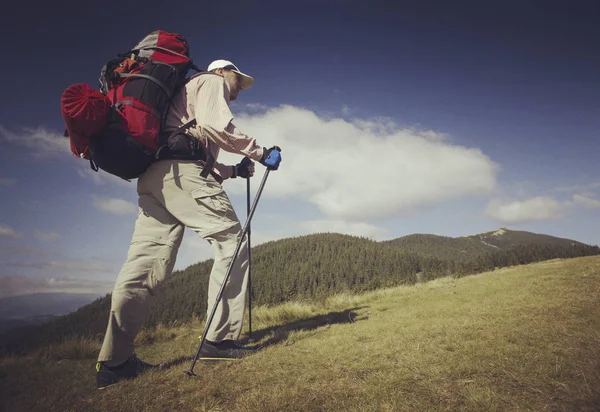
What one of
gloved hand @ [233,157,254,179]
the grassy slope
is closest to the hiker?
the grassy slope

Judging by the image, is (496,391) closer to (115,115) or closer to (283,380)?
(283,380)

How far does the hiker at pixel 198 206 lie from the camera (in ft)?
10.3

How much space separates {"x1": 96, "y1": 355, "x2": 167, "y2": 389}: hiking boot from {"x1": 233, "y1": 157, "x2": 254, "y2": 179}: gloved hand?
2486mm

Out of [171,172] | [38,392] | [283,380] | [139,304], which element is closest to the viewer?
[283,380]

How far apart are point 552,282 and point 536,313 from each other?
8.95 ft

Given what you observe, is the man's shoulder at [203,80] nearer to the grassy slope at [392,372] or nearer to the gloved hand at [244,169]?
the gloved hand at [244,169]

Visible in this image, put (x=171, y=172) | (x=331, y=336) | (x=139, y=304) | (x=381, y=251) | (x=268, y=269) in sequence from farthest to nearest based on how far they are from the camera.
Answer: (x=381, y=251) → (x=268, y=269) → (x=331, y=336) → (x=171, y=172) → (x=139, y=304)

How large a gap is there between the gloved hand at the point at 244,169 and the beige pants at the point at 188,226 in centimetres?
→ 88

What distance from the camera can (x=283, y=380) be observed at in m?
2.28

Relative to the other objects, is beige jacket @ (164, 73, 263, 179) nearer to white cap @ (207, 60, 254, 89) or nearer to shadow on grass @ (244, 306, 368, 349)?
white cap @ (207, 60, 254, 89)

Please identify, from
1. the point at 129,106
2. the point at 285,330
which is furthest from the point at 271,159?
the point at 285,330

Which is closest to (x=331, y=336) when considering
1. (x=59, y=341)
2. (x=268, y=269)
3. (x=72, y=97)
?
(x=72, y=97)

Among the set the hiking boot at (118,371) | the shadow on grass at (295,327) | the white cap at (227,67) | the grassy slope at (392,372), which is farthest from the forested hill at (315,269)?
the white cap at (227,67)

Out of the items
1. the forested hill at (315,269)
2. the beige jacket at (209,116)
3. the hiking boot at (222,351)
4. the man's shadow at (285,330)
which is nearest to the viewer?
the hiking boot at (222,351)
